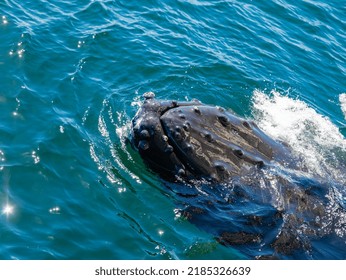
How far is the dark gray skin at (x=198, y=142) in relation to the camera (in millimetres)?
11914

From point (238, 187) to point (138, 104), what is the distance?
579 centimetres

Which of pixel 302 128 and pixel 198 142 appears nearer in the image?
pixel 198 142

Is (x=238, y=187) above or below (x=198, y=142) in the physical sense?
below

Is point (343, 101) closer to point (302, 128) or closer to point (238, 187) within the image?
point (302, 128)

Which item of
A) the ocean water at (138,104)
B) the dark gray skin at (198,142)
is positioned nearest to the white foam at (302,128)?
the ocean water at (138,104)

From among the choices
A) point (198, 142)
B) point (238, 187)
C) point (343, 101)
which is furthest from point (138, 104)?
point (343, 101)

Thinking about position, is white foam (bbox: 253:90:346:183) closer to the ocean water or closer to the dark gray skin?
the ocean water

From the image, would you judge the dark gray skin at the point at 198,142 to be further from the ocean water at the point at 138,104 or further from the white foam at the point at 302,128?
the white foam at the point at 302,128

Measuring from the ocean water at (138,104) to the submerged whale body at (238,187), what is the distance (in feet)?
0.16

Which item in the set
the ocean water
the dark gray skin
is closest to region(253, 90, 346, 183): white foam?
the ocean water

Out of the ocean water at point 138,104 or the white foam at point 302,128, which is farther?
the white foam at point 302,128

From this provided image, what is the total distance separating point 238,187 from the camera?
1191cm

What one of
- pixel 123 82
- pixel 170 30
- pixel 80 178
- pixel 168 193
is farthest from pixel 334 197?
pixel 170 30

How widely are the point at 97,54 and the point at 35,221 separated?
8004mm
